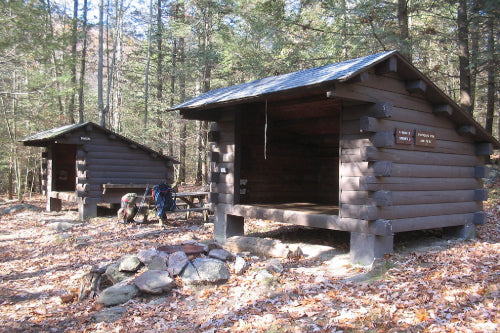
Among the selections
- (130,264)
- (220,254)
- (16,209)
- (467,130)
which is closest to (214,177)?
(220,254)

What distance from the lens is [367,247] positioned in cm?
635

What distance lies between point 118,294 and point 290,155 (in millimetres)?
6201

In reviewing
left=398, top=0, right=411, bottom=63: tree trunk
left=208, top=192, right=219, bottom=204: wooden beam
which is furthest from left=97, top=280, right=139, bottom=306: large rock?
left=398, top=0, right=411, bottom=63: tree trunk

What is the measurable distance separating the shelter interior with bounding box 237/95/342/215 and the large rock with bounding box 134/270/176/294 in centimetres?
357

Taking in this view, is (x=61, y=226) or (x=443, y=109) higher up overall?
(x=443, y=109)

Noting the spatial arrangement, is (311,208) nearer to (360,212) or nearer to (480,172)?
(360,212)

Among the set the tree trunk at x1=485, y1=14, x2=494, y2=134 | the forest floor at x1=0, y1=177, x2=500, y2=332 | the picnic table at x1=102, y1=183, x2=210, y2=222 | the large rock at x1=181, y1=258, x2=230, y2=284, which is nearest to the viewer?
the forest floor at x1=0, y1=177, x2=500, y2=332

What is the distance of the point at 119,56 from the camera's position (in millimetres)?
25734

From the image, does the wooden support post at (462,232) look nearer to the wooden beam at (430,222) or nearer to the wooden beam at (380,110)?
the wooden beam at (430,222)

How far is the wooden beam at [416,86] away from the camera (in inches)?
271

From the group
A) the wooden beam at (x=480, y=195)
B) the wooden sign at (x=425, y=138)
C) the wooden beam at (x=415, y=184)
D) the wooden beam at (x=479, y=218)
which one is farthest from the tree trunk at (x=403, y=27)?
the wooden beam at (x=479, y=218)

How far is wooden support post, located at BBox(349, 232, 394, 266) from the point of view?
6309 mm

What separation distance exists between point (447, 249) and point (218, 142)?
5270mm

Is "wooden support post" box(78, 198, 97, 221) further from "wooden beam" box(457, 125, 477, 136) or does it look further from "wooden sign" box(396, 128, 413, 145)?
"wooden beam" box(457, 125, 477, 136)
